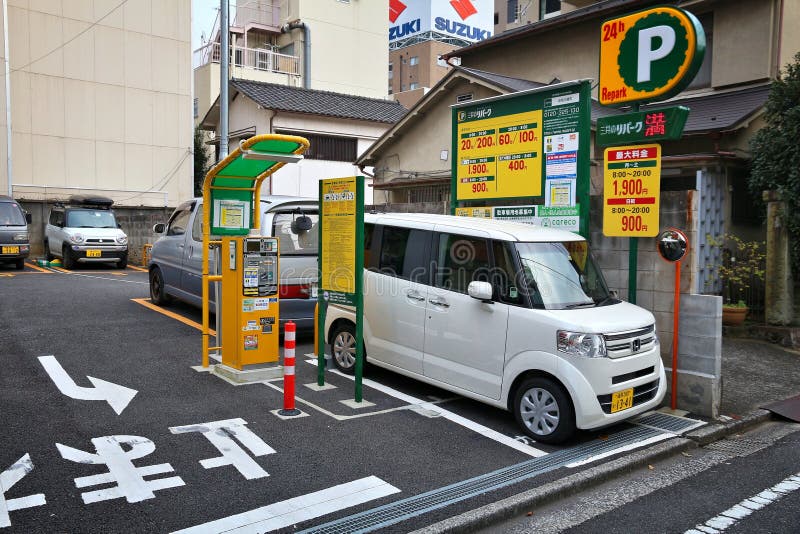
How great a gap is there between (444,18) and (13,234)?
44.6 metres

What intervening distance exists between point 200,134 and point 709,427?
92.4 ft

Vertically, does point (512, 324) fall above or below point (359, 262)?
below

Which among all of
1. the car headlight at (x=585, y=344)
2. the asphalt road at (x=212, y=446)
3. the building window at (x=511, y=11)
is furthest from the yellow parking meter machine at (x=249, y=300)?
the building window at (x=511, y=11)

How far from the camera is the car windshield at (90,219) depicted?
17.9m

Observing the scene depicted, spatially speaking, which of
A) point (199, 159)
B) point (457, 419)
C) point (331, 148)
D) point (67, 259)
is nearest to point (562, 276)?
point (457, 419)

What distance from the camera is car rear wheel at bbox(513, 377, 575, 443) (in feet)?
17.4

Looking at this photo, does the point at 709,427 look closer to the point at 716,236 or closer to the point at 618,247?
the point at 618,247

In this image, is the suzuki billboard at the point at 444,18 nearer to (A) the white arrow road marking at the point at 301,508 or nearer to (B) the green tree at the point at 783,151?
(B) the green tree at the point at 783,151

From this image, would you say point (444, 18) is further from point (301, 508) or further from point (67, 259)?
point (301, 508)

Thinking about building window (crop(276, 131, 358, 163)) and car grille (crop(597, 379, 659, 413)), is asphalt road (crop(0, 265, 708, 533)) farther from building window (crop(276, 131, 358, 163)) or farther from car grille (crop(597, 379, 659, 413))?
building window (crop(276, 131, 358, 163))

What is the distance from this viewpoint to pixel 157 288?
11.0 m

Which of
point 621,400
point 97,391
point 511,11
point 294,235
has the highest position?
point 511,11

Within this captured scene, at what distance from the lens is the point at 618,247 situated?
7.23 metres

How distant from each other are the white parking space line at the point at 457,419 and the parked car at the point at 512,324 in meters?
0.20
